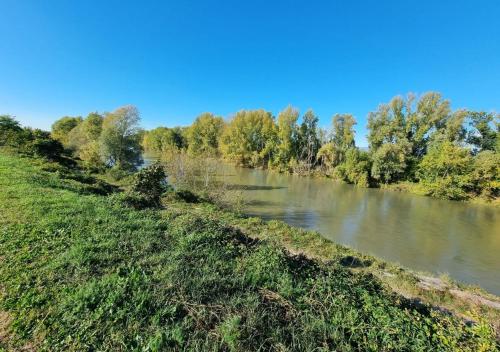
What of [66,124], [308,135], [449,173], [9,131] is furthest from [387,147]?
[66,124]

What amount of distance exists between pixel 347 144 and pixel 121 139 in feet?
105

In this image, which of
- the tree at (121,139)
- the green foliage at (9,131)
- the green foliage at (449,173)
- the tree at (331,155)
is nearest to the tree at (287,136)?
the tree at (331,155)

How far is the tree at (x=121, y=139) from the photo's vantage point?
792 inches

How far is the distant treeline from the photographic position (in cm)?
2123

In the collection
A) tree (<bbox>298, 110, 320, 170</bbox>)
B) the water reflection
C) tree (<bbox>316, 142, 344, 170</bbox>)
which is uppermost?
tree (<bbox>298, 110, 320, 170</bbox>)

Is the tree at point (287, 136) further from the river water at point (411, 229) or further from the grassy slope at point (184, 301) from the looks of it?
the grassy slope at point (184, 301)

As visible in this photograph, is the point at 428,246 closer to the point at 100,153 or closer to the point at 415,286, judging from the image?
the point at 415,286

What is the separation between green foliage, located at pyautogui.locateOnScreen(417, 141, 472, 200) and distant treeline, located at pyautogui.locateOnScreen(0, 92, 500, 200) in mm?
86

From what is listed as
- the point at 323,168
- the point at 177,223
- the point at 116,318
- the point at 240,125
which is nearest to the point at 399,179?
the point at 323,168

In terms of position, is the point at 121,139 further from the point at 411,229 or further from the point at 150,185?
the point at 411,229

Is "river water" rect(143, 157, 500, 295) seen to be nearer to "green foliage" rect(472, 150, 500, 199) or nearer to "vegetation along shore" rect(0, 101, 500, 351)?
"vegetation along shore" rect(0, 101, 500, 351)

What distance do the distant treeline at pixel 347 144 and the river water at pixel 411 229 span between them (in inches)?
273

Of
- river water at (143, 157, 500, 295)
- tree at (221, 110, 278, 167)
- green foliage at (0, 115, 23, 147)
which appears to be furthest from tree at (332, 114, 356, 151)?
green foliage at (0, 115, 23, 147)

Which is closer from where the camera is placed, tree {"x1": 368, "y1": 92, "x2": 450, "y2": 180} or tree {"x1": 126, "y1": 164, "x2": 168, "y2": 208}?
tree {"x1": 126, "y1": 164, "x2": 168, "y2": 208}
